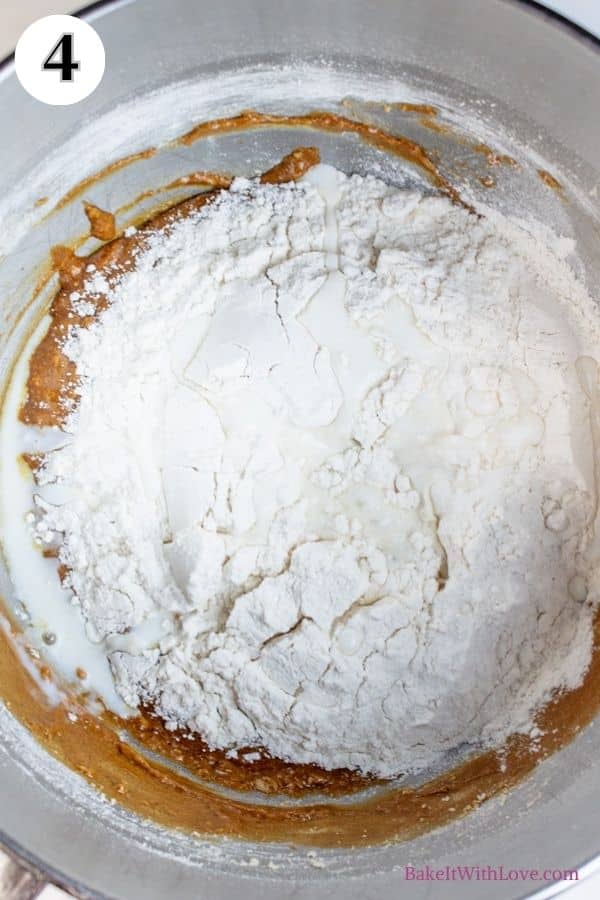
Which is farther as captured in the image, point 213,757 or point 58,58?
point 213,757

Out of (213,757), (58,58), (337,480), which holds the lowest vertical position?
(213,757)

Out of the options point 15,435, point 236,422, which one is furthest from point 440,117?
point 15,435

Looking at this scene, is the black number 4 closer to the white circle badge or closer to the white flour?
the white circle badge

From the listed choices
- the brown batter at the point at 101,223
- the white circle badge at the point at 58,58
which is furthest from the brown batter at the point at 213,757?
the white circle badge at the point at 58,58

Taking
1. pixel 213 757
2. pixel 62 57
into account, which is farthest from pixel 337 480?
pixel 62 57

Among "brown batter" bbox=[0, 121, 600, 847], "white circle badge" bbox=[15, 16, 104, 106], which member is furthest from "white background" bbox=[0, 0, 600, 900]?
"brown batter" bbox=[0, 121, 600, 847]

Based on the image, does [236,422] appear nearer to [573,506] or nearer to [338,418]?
[338,418]

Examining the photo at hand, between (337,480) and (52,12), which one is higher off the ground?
(52,12)

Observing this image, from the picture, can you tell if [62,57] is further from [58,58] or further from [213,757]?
[213,757]
